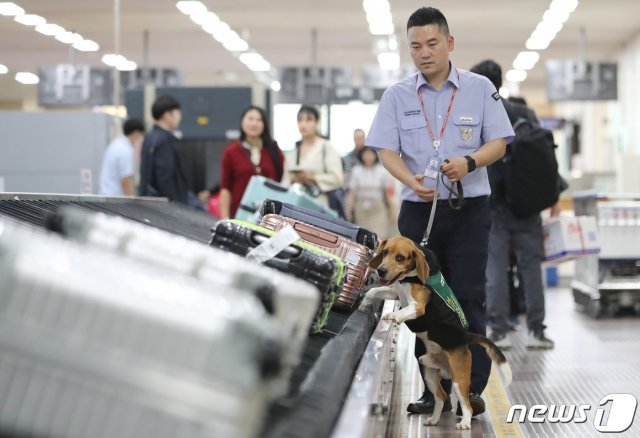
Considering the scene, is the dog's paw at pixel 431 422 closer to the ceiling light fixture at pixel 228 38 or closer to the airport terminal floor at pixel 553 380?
the airport terminal floor at pixel 553 380

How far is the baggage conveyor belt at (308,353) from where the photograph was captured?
2564mm

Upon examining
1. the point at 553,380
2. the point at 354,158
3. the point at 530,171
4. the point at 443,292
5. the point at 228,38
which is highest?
the point at 228,38

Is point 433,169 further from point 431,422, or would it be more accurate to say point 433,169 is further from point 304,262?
point 304,262

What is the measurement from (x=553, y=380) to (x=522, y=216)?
6.93 ft

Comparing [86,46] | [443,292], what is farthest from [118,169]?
[86,46]

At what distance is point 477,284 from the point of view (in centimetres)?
539

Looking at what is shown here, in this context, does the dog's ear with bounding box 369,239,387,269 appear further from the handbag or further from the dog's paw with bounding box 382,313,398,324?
the handbag

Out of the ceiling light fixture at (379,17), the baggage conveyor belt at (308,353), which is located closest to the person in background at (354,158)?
the baggage conveyor belt at (308,353)

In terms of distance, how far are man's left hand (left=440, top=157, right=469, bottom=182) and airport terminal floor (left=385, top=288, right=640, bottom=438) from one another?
1.09 m

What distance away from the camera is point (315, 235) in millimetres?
5715

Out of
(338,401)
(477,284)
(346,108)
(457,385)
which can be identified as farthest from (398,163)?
(346,108)

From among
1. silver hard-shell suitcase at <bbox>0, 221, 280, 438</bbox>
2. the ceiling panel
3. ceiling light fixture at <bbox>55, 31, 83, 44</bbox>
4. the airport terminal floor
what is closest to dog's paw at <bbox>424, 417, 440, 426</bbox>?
the airport terminal floor

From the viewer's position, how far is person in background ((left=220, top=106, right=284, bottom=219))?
967 centimetres

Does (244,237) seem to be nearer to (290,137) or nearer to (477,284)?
(477,284)
